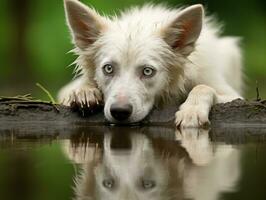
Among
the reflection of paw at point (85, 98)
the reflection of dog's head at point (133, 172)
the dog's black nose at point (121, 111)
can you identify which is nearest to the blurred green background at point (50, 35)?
the reflection of paw at point (85, 98)

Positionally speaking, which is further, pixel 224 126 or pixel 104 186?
pixel 224 126

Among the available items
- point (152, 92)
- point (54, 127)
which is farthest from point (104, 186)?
point (152, 92)

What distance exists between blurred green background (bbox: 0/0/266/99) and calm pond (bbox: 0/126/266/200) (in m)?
10.4

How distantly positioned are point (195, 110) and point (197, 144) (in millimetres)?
1176

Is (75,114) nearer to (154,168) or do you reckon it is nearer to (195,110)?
(195,110)

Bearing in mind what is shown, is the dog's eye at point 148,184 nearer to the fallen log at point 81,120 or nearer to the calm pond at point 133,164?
the calm pond at point 133,164

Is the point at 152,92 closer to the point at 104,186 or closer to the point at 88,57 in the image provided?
the point at 88,57

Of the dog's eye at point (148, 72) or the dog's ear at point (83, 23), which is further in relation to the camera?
the dog's ear at point (83, 23)

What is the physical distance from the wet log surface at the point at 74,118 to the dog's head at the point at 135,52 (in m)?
0.25

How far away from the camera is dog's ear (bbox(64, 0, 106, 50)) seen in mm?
8250

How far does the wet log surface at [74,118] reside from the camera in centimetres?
710

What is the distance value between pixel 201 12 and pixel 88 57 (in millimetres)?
1082

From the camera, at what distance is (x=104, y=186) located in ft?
15.1

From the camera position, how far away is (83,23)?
329 inches
